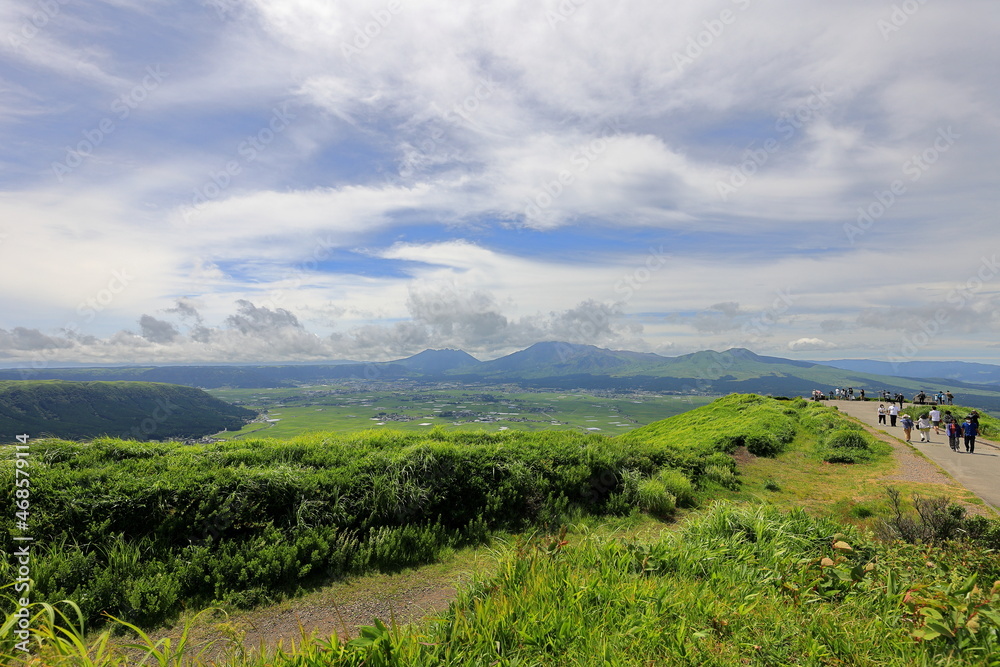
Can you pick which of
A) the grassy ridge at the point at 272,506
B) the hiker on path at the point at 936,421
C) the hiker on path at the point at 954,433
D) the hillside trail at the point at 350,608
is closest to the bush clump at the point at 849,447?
the hiker on path at the point at 954,433

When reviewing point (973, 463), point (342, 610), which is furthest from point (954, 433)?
point (342, 610)

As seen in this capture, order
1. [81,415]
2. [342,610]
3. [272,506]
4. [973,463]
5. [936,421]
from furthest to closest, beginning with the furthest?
[81,415]
[936,421]
[973,463]
[272,506]
[342,610]

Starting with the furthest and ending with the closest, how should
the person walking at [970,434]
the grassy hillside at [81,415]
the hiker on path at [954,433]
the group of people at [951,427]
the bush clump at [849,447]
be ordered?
the grassy hillside at [81,415] < the hiker on path at [954,433] < the group of people at [951,427] < the person walking at [970,434] < the bush clump at [849,447]

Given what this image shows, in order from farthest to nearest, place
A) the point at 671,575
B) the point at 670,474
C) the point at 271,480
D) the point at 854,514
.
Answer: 1. the point at 670,474
2. the point at 854,514
3. the point at 271,480
4. the point at 671,575

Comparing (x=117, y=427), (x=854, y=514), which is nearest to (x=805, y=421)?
(x=854, y=514)

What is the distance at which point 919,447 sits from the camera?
20.2 metres

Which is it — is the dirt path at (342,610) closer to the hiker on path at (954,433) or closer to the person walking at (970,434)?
the person walking at (970,434)

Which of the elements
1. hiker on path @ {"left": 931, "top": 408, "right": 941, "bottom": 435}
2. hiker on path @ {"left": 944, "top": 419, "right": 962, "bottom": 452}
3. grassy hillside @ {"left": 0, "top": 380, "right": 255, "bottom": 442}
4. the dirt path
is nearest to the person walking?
hiker on path @ {"left": 944, "top": 419, "right": 962, "bottom": 452}

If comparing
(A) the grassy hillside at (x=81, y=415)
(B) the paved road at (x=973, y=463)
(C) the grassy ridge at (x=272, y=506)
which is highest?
(C) the grassy ridge at (x=272, y=506)

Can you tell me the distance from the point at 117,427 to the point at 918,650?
224 metres

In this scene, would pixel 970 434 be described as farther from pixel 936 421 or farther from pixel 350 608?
pixel 350 608

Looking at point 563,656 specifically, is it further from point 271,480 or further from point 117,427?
point 117,427

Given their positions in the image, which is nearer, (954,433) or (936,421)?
(954,433)

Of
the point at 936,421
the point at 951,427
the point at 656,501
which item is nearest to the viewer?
the point at 656,501
